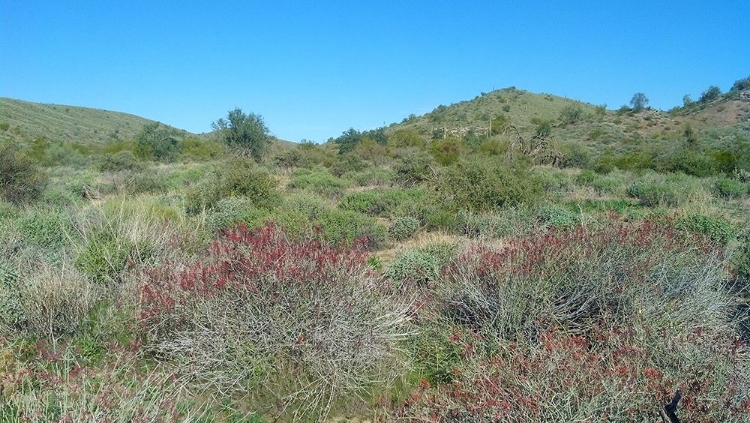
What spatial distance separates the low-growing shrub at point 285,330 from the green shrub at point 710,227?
22.4ft

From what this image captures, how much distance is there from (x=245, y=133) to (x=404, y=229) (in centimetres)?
2694

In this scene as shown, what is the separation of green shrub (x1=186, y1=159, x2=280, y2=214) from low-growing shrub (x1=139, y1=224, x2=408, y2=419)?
28.3ft

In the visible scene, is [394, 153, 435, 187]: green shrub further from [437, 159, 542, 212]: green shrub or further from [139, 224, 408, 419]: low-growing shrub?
[139, 224, 408, 419]: low-growing shrub

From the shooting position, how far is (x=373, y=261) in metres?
7.42

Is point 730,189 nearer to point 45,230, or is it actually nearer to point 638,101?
point 45,230

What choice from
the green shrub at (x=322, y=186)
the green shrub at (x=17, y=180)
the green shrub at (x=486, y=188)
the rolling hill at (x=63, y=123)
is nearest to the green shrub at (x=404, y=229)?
the green shrub at (x=486, y=188)

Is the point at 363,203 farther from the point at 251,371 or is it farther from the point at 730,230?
the point at 251,371

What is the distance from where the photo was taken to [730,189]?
15.1m

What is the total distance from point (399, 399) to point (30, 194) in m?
14.2

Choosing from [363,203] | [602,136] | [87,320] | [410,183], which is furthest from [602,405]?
[602,136]

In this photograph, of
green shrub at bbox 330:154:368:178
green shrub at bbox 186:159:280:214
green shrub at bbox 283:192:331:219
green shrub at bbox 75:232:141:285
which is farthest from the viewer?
green shrub at bbox 330:154:368:178

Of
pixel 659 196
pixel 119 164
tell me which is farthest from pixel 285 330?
pixel 119 164

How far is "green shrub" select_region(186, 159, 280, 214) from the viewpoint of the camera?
503 inches

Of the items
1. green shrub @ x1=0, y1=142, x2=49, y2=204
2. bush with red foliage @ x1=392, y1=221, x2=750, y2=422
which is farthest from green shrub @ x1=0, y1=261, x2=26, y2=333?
green shrub @ x1=0, y1=142, x2=49, y2=204
